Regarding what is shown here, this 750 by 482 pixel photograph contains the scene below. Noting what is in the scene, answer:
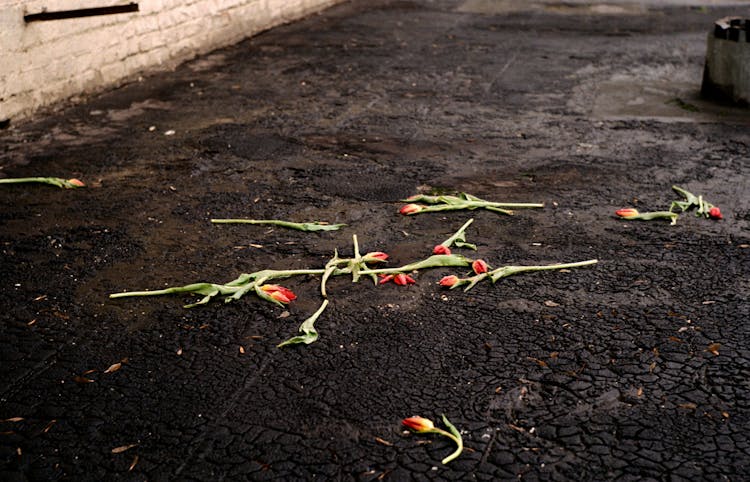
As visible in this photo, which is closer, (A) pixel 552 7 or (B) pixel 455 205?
(B) pixel 455 205

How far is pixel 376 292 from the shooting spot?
13.8 feet

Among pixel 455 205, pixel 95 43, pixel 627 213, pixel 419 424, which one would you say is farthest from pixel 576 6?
pixel 419 424

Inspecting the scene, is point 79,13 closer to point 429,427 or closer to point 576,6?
point 429,427

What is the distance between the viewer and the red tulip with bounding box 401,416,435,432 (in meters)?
3.04

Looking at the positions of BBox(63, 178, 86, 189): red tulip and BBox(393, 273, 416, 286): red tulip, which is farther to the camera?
BBox(63, 178, 86, 189): red tulip

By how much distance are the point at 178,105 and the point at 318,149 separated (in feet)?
6.41

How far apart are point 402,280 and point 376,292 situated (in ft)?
0.47

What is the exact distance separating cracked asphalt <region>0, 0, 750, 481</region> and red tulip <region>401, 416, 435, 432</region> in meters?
0.05

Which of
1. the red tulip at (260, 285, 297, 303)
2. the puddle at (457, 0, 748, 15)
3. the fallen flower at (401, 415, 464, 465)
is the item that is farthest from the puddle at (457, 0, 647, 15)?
the fallen flower at (401, 415, 464, 465)

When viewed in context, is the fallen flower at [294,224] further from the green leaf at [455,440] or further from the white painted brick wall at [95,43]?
the white painted brick wall at [95,43]

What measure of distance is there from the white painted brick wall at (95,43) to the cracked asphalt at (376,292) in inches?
11.8

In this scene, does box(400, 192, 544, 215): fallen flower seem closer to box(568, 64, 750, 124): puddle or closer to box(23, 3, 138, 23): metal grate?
box(568, 64, 750, 124): puddle

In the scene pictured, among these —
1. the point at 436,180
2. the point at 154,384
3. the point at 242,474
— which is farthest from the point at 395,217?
the point at 242,474

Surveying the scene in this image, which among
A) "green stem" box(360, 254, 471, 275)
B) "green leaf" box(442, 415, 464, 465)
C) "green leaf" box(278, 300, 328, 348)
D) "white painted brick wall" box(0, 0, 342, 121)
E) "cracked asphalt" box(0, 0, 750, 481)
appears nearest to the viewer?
"green leaf" box(442, 415, 464, 465)
